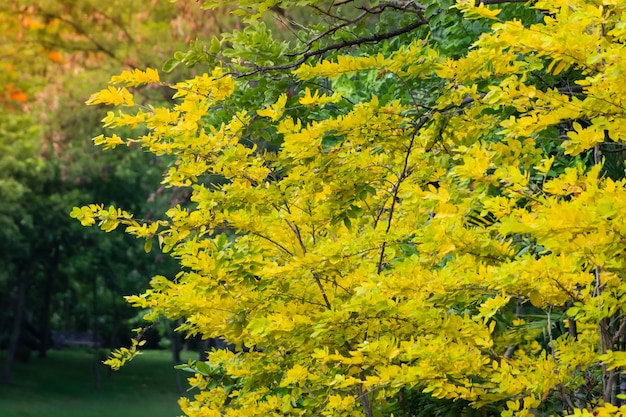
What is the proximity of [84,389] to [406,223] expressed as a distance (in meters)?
32.3

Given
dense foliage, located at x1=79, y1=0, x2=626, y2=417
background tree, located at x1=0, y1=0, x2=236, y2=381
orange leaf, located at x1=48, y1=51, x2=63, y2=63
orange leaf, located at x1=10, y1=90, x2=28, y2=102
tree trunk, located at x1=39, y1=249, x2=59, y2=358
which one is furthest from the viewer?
tree trunk, located at x1=39, y1=249, x2=59, y2=358

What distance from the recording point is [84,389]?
119ft

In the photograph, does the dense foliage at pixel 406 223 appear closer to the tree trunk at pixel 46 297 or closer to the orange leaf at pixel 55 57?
the orange leaf at pixel 55 57

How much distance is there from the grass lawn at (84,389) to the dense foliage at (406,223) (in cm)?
2412

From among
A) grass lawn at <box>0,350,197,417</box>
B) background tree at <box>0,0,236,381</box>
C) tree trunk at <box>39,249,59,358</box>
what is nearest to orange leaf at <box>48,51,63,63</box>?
background tree at <box>0,0,236,381</box>

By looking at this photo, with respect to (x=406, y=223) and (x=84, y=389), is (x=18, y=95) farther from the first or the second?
(x=406, y=223)

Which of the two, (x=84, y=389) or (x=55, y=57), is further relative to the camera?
(x=84, y=389)

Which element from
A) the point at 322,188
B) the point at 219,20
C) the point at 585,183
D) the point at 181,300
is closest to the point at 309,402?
the point at 181,300

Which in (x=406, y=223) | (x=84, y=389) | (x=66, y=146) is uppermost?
(x=406, y=223)

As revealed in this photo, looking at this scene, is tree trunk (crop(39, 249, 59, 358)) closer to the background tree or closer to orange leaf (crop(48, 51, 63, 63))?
the background tree

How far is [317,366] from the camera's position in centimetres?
565

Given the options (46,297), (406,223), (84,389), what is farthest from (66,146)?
(406,223)

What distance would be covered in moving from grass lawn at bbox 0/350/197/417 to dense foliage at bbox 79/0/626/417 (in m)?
24.1

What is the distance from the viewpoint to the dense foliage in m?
3.92
